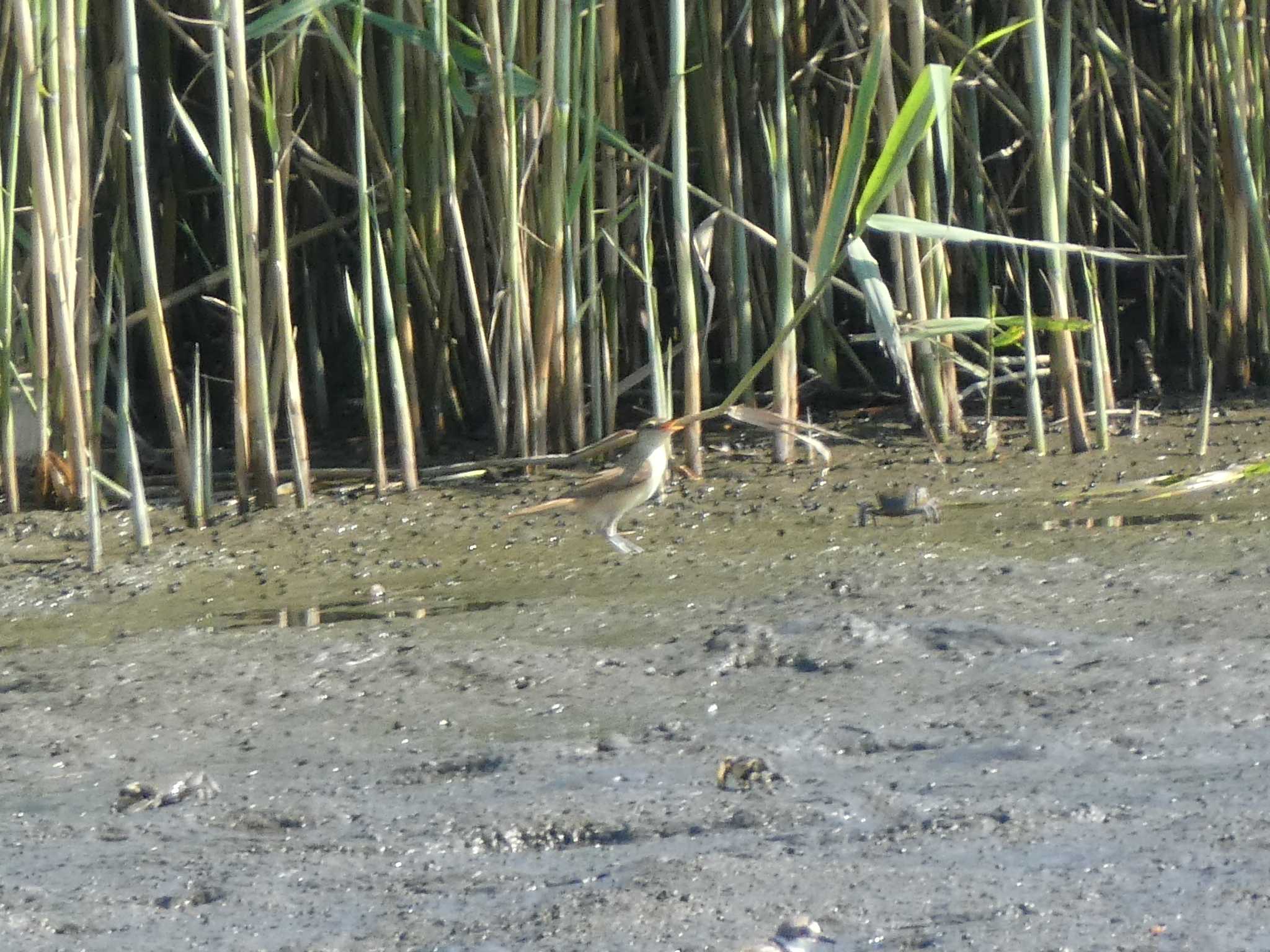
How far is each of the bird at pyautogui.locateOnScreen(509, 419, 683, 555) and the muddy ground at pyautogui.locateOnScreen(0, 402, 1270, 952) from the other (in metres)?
0.16

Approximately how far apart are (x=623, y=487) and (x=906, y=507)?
86 centimetres

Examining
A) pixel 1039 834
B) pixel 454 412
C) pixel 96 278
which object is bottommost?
pixel 1039 834

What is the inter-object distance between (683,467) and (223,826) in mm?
2242

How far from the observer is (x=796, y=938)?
74.0 inches

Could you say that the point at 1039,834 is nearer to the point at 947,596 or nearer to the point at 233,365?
the point at 947,596

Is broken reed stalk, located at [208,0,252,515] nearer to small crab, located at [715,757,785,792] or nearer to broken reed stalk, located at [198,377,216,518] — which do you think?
broken reed stalk, located at [198,377,216,518]

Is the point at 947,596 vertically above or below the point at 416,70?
below

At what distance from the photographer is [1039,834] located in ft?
6.99

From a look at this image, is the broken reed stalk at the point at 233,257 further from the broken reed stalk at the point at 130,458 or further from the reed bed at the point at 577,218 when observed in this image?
the broken reed stalk at the point at 130,458

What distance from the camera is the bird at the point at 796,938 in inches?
73.4

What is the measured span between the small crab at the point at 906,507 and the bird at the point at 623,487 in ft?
2.22

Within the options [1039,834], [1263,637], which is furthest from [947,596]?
[1039,834]

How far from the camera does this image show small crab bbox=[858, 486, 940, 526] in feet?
12.9

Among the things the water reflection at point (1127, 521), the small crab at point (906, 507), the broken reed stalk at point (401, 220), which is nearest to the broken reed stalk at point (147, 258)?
the broken reed stalk at point (401, 220)
